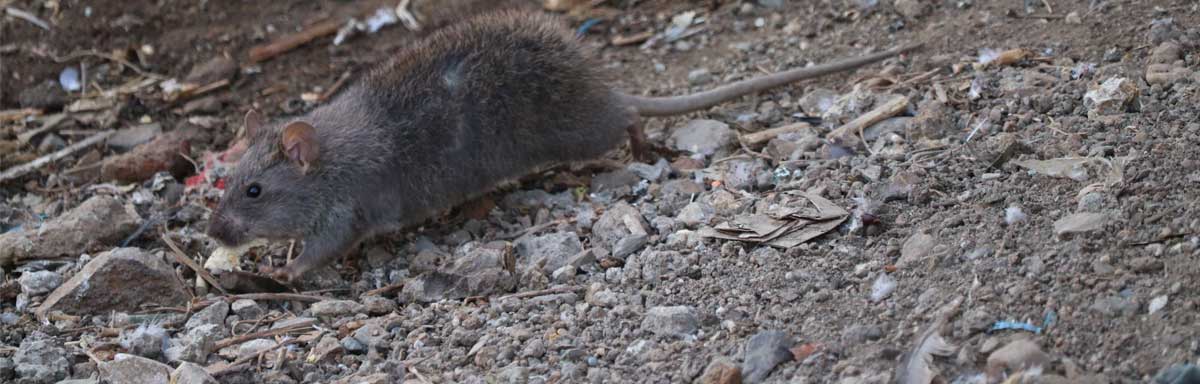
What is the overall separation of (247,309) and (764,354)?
7.80 feet

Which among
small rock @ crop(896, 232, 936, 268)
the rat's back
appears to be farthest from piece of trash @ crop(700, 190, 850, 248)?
the rat's back

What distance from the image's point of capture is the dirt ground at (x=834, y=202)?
3.56 meters

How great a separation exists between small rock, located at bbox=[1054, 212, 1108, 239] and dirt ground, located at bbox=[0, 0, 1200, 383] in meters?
0.01

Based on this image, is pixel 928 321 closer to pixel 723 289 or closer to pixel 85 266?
pixel 723 289

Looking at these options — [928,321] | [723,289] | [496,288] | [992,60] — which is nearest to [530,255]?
[496,288]

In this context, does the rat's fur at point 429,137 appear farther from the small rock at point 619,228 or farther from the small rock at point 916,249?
the small rock at point 916,249

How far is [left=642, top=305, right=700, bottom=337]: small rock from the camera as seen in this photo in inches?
157

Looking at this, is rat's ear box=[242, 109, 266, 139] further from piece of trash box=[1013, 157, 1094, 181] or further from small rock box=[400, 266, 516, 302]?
piece of trash box=[1013, 157, 1094, 181]

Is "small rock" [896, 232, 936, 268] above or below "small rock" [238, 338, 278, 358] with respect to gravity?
above

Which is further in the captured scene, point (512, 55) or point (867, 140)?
point (512, 55)

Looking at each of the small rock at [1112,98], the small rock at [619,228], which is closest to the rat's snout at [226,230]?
the small rock at [619,228]

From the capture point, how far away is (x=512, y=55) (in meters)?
5.71

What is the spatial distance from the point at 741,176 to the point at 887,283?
148cm

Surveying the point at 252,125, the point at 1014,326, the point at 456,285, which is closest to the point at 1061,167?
the point at 1014,326
